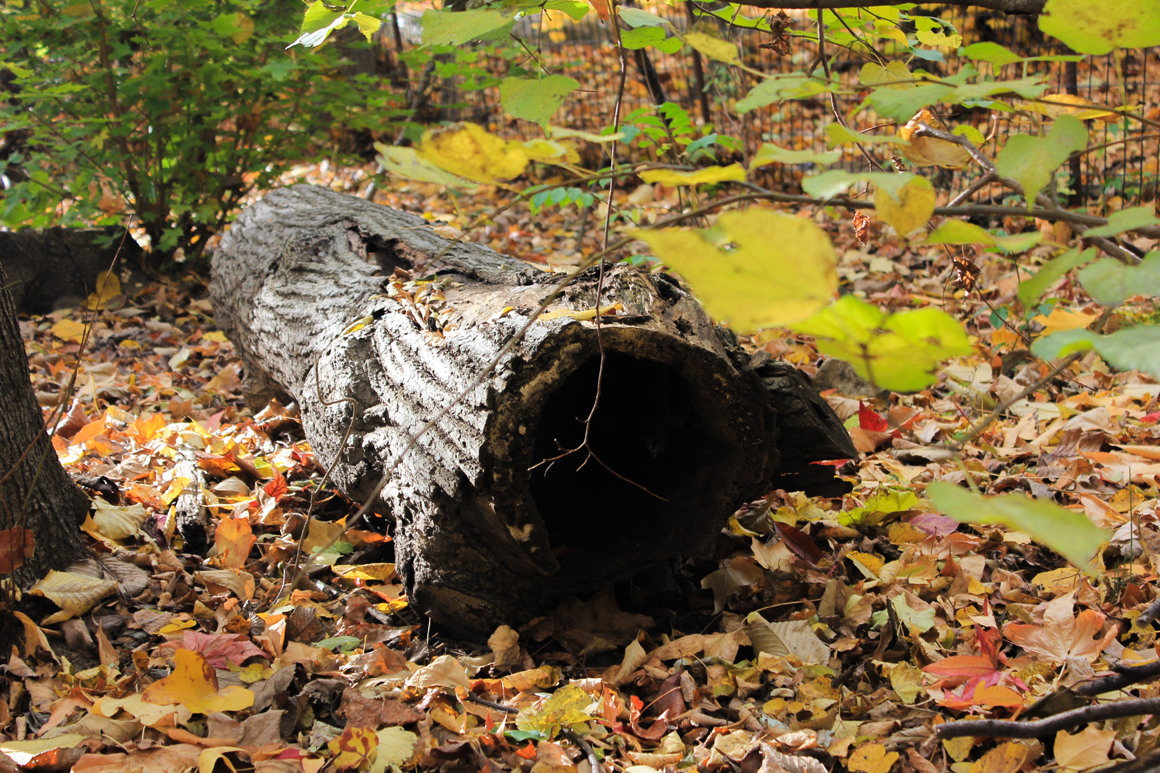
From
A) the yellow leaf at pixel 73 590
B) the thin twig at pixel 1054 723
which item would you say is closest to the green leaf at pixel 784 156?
the thin twig at pixel 1054 723

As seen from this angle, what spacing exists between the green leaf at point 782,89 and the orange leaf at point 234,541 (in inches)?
79.2

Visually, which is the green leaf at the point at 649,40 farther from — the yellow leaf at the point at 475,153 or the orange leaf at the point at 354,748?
the orange leaf at the point at 354,748

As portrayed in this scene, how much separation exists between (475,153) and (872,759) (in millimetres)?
1316

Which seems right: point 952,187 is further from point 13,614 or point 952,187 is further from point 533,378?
point 13,614

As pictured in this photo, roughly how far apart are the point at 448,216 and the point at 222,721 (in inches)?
227

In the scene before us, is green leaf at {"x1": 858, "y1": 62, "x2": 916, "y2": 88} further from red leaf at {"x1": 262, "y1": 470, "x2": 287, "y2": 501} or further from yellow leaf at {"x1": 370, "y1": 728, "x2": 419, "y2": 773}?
red leaf at {"x1": 262, "y1": 470, "x2": 287, "y2": 501}

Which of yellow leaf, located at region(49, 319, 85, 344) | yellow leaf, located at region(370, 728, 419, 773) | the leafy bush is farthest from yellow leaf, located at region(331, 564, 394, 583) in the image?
yellow leaf, located at region(49, 319, 85, 344)

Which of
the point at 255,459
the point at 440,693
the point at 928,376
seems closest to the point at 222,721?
the point at 440,693

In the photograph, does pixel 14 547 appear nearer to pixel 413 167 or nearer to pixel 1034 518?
pixel 413 167

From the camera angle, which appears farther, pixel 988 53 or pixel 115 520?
pixel 115 520

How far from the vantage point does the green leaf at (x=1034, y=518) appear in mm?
558

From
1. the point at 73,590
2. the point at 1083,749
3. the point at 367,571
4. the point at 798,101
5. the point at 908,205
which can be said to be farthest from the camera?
the point at 798,101

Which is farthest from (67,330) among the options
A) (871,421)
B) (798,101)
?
(798,101)

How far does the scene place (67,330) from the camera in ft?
14.5
